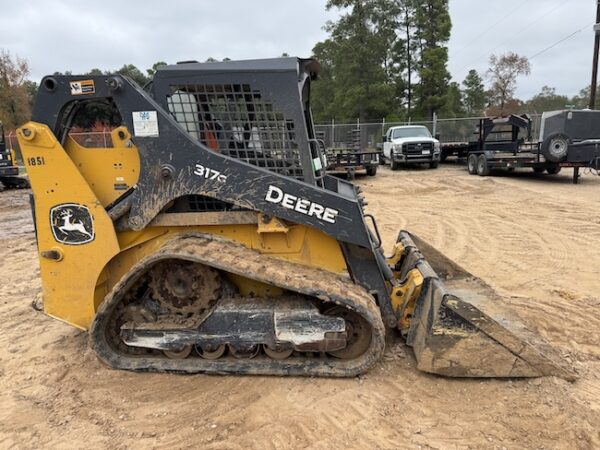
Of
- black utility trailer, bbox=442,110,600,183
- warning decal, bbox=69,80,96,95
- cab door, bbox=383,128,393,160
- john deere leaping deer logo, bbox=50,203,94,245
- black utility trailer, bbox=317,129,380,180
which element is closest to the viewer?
warning decal, bbox=69,80,96,95

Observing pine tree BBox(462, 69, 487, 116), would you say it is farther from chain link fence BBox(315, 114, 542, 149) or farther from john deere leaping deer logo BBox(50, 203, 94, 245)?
john deere leaping deer logo BBox(50, 203, 94, 245)

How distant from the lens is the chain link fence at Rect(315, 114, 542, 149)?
2486 cm

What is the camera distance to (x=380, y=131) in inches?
1083

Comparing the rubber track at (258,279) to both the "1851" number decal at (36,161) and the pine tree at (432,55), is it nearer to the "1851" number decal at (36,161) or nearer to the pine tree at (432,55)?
the "1851" number decal at (36,161)

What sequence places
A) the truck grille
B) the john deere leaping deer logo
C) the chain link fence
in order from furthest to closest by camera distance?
the chain link fence
the truck grille
the john deere leaping deer logo

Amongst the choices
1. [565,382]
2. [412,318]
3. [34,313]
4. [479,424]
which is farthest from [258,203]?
[34,313]

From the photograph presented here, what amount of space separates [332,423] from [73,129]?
9.40 feet

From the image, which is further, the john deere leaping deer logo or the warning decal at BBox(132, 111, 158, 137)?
the john deere leaping deer logo

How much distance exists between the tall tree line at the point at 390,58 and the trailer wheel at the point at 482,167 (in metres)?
21.9

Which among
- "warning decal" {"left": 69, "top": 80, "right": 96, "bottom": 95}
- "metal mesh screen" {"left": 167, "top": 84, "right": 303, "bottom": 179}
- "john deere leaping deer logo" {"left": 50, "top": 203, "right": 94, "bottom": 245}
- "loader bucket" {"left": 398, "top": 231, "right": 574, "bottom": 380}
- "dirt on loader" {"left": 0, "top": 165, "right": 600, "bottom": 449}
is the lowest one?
"dirt on loader" {"left": 0, "top": 165, "right": 600, "bottom": 449}

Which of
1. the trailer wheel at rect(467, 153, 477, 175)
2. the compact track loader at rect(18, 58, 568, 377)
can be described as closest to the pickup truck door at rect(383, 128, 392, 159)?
the trailer wheel at rect(467, 153, 477, 175)

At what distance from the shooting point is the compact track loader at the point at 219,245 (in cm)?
316

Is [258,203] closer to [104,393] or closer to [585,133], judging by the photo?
[104,393]

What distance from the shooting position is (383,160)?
21.9 metres
